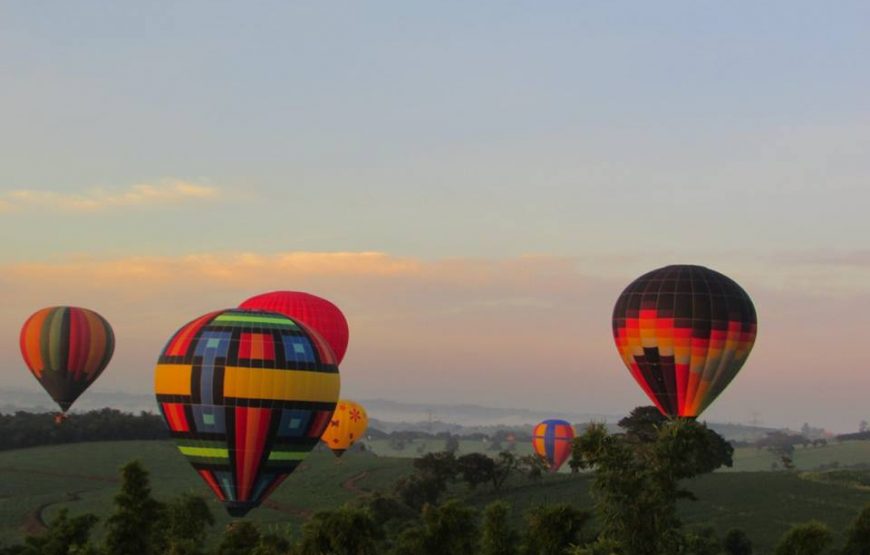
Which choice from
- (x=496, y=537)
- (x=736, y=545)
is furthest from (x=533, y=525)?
(x=736, y=545)

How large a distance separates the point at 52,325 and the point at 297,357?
142 feet

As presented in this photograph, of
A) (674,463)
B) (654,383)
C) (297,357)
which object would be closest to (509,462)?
(654,383)

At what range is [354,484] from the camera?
110m

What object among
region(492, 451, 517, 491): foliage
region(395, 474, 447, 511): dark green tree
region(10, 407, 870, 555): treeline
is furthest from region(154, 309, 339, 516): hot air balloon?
region(492, 451, 517, 491): foliage

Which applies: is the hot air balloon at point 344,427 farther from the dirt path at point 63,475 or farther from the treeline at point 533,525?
the treeline at point 533,525

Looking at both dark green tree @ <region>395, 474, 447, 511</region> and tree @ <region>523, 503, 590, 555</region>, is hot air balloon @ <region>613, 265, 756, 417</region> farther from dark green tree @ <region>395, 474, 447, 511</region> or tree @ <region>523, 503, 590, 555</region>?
dark green tree @ <region>395, 474, 447, 511</region>

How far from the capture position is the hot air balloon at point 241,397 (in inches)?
1964

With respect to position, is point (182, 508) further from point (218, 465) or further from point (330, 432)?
point (330, 432)

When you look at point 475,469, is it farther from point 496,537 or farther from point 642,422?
point 496,537

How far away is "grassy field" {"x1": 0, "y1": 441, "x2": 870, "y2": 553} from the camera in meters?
80.4

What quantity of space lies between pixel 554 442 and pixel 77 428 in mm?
63577

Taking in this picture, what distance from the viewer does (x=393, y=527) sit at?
66.5m

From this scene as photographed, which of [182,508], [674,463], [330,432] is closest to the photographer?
[674,463]

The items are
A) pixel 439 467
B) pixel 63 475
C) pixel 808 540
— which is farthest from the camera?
pixel 63 475
